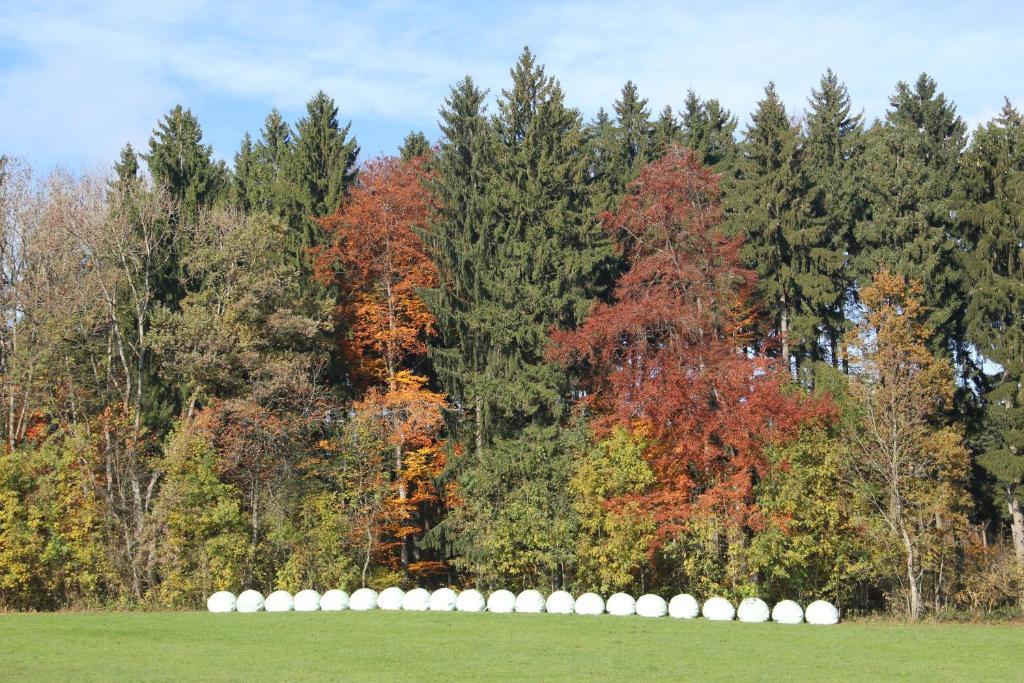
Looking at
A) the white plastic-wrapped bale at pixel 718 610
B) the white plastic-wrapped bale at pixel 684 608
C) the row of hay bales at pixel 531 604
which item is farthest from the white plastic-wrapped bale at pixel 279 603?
the white plastic-wrapped bale at pixel 718 610

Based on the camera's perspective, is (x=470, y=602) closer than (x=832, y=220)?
Yes

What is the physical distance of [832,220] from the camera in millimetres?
42062

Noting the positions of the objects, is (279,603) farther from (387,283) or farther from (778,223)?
(778,223)

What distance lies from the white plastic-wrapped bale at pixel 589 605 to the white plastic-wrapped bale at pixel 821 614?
5.65 meters

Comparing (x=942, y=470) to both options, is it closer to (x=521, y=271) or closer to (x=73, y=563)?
(x=521, y=271)

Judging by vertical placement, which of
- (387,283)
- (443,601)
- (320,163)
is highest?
(320,163)

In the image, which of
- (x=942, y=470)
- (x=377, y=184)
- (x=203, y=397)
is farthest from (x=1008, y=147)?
(x=203, y=397)

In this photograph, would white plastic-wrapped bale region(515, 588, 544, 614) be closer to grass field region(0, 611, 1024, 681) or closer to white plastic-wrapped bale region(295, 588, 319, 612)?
A: grass field region(0, 611, 1024, 681)

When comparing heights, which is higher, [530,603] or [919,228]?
[919,228]

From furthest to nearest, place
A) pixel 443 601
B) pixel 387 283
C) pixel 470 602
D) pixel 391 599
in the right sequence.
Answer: pixel 387 283 → pixel 391 599 → pixel 443 601 → pixel 470 602

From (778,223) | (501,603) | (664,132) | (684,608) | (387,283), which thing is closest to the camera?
(684,608)

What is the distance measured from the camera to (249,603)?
96.9 ft

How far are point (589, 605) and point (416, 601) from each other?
5.23 m

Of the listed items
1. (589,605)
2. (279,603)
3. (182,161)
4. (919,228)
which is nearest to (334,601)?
(279,603)
